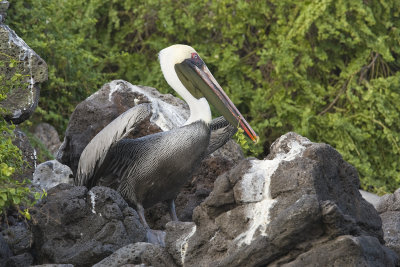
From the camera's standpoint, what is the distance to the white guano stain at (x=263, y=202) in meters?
5.17

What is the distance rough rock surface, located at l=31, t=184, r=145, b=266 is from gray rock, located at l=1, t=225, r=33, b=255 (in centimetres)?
11

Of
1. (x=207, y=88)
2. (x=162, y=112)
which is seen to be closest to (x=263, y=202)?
(x=207, y=88)

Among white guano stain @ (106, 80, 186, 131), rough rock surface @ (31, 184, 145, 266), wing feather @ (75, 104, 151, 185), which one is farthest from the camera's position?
white guano stain @ (106, 80, 186, 131)

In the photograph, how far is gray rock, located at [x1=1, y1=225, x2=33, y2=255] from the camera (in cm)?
623

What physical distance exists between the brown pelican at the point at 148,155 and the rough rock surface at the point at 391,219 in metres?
1.17

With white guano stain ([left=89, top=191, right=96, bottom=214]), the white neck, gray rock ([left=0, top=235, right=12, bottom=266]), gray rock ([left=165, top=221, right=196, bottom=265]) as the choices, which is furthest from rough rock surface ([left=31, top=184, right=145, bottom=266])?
the white neck

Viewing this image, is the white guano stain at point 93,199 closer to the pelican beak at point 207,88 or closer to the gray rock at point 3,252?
the gray rock at point 3,252

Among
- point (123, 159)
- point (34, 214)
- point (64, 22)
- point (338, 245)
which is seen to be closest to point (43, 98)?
point (64, 22)

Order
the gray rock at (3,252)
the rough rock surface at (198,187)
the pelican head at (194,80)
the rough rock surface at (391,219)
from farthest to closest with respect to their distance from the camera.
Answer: the rough rock surface at (198,187) → the pelican head at (194,80) → the rough rock surface at (391,219) → the gray rock at (3,252)

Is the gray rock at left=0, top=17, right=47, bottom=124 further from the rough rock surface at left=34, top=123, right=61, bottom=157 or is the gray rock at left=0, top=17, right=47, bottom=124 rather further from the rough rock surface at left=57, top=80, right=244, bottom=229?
the rough rock surface at left=34, top=123, right=61, bottom=157

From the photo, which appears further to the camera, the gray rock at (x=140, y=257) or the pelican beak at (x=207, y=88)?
the pelican beak at (x=207, y=88)

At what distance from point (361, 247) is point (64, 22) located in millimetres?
7093

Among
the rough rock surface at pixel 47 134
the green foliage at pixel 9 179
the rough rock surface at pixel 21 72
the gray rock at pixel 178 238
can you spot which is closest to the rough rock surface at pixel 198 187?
the rough rock surface at pixel 21 72

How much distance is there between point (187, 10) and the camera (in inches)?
466
